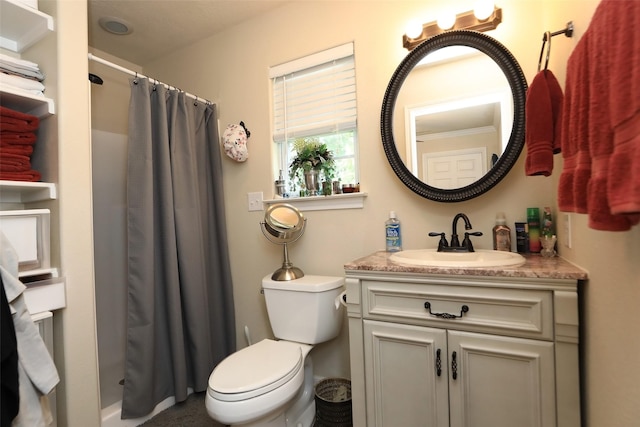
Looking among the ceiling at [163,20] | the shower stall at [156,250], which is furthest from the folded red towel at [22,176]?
the ceiling at [163,20]

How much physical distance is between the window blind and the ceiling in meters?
0.49

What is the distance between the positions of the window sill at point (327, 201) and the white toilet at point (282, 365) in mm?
428

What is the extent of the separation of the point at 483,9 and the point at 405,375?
169 centimetres

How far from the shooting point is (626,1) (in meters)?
0.50

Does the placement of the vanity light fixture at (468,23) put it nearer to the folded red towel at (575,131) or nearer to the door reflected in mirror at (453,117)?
the door reflected in mirror at (453,117)

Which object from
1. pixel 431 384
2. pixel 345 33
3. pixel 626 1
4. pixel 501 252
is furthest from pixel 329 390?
pixel 345 33

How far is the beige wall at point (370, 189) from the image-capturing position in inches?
31.1

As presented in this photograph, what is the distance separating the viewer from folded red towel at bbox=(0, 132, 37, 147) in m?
1.24

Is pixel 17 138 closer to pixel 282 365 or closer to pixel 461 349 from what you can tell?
pixel 282 365

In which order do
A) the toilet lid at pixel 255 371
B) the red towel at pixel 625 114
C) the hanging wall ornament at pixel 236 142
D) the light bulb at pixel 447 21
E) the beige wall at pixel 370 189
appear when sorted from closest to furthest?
the red towel at pixel 625 114 → the beige wall at pixel 370 189 → the toilet lid at pixel 255 371 → the light bulb at pixel 447 21 → the hanging wall ornament at pixel 236 142

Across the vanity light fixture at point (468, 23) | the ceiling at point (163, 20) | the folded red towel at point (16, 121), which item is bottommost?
the folded red towel at point (16, 121)

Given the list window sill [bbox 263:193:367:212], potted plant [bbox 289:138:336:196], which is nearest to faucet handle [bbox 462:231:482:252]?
window sill [bbox 263:193:367:212]

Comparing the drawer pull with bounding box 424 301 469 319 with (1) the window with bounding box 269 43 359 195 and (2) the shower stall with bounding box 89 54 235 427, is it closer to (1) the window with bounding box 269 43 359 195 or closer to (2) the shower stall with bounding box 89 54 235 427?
(1) the window with bounding box 269 43 359 195

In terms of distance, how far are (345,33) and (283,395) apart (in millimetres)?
1930
